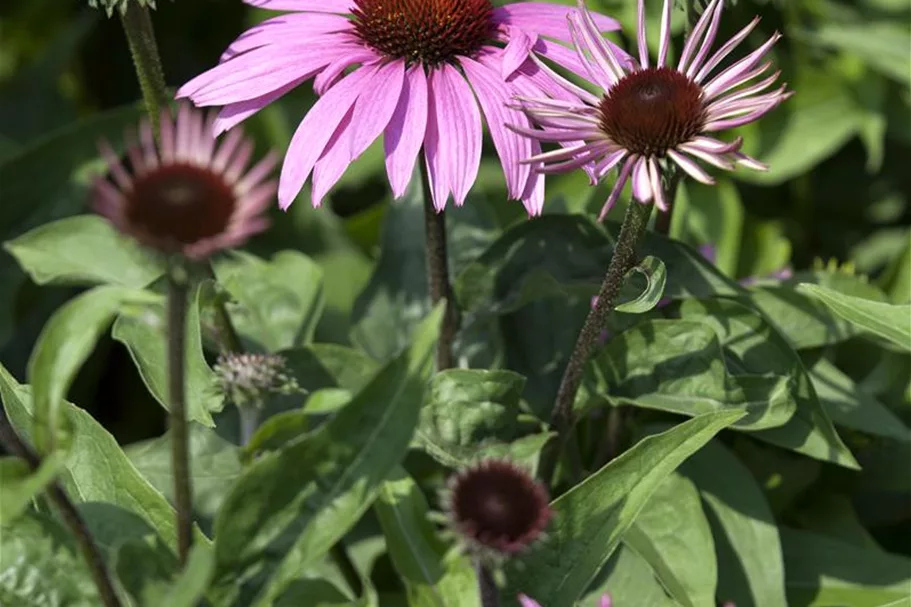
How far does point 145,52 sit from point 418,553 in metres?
0.51

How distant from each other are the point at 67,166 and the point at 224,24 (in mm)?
618

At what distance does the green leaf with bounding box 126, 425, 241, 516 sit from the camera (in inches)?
45.7

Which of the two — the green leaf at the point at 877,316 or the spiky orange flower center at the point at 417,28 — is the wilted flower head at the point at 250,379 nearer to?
the spiky orange flower center at the point at 417,28

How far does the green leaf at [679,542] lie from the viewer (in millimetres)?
1021

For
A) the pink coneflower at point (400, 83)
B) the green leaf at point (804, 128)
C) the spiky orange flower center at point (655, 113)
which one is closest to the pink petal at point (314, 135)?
the pink coneflower at point (400, 83)

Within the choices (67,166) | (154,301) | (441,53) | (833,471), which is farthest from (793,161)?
(154,301)

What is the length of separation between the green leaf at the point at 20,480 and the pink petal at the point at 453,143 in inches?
15.1

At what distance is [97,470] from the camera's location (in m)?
0.94

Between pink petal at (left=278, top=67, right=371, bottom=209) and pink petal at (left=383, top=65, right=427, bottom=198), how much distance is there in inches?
1.6

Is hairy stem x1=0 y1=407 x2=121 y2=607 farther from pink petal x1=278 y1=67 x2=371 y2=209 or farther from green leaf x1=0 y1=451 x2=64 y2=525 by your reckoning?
pink petal x1=278 y1=67 x2=371 y2=209

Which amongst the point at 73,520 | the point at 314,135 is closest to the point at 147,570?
the point at 73,520

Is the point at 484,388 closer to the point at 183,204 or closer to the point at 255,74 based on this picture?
the point at 255,74

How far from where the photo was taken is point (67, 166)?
5.33 feet

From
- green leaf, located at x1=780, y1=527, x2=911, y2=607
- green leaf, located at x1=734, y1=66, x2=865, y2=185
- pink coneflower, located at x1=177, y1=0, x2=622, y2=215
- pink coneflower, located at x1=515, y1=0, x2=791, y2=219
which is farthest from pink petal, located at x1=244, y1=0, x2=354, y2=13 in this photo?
green leaf, located at x1=734, y1=66, x2=865, y2=185
